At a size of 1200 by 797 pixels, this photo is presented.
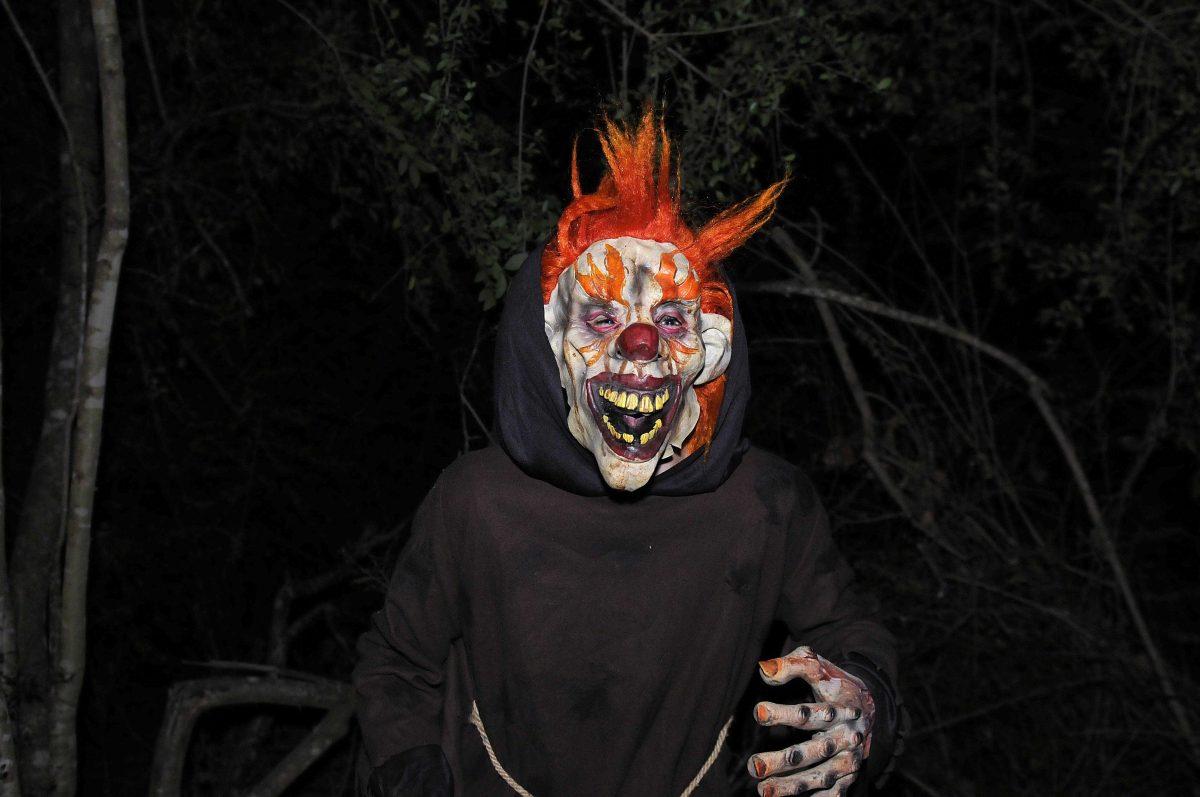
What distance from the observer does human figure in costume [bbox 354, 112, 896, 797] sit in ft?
6.63

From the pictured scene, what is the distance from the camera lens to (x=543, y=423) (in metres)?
2.05

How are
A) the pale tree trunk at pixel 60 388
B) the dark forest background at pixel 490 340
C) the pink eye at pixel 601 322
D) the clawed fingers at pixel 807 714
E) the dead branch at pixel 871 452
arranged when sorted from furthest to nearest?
the dead branch at pixel 871 452 < the dark forest background at pixel 490 340 < the pale tree trunk at pixel 60 388 < the pink eye at pixel 601 322 < the clawed fingers at pixel 807 714

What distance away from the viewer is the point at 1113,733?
3779mm

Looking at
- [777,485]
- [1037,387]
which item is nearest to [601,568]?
[777,485]

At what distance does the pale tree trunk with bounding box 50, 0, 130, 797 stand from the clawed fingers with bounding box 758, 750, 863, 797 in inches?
71.6

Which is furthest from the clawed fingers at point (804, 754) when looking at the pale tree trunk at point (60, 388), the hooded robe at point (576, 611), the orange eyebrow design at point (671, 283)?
the pale tree trunk at point (60, 388)

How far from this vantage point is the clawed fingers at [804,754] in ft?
5.92

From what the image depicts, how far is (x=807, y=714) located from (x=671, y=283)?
0.75 meters

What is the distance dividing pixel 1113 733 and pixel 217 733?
3.15 metres

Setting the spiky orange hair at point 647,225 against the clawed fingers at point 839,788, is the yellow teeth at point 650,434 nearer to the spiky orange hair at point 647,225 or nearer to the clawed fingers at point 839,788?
the spiky orange hair at point 647,225

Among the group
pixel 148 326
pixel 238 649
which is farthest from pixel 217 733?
pixel 148 326

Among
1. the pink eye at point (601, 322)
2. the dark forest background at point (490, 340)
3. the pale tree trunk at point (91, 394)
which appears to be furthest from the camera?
the dark forest background at point (490, 340)

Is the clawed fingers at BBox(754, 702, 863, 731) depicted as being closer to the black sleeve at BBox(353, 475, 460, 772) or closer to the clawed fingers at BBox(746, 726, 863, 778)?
the clawed fingers at BBox(746, 726, 863, 778)

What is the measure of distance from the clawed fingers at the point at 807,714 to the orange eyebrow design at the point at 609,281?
2.31ft
